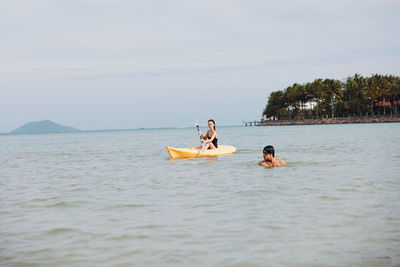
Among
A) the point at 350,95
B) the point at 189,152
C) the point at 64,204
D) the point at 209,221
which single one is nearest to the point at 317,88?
the point at 350,95

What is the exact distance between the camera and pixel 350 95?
94188 mm

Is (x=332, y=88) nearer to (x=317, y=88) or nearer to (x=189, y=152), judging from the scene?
(x=317, y=88)

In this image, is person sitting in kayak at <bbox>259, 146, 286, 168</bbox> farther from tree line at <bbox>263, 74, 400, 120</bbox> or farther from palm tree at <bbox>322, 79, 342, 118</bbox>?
palm tree at <bbox>322, 79, 342, 118</bbox>

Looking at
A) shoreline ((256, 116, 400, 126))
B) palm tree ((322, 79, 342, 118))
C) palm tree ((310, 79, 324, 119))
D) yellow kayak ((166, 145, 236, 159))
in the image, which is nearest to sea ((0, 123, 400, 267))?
yellow kayak ((166, 145, 236, 159))

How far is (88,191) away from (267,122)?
13690cm

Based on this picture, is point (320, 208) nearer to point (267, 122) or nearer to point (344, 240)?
point (344, 240)

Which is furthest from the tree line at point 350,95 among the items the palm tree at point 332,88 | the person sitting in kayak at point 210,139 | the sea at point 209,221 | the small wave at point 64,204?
the small wave at point 64,204

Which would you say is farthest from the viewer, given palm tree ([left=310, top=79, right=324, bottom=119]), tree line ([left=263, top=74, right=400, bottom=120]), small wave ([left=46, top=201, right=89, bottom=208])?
palm tree ([left=310, top=79, right=324, bottom=119])

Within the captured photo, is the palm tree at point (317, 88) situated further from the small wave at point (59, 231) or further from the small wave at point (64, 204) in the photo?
the small wave at point (59, 231)

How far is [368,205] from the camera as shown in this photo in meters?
7.74

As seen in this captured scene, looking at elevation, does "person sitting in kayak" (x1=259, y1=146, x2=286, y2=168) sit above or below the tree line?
below

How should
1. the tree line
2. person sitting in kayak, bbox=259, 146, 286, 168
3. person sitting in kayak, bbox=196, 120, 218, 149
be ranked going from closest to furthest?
person sitting in kayak, bbox=259, 146, 286, 168, person sitting in kayak, bbox=196, 120, 218, 149, the tree line

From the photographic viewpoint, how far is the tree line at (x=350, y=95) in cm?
8944

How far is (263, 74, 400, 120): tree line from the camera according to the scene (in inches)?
3521
